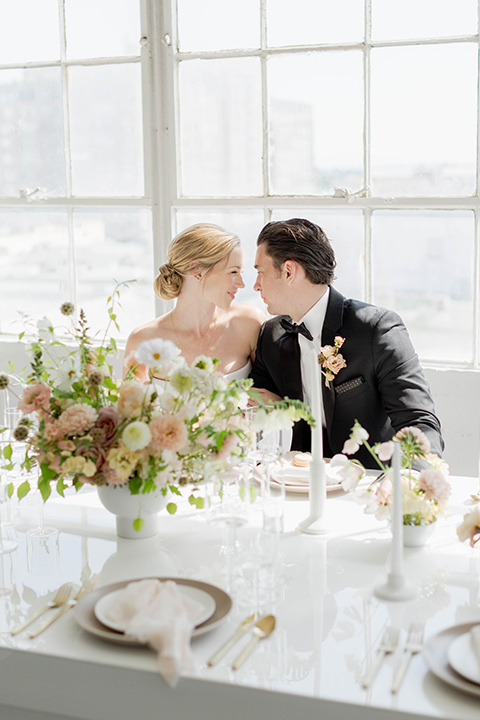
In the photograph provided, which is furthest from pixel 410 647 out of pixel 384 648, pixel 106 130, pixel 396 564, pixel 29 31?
pixel 29 31

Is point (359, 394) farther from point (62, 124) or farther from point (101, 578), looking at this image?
point (62, 124)

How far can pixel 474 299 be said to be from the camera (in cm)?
325

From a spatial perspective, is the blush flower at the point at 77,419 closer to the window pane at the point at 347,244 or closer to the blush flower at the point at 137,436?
the blush flower at the point at 137,436

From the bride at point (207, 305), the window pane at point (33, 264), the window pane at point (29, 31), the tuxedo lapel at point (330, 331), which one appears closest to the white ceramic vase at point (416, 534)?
the tuxedo lapel at point (330, 331)

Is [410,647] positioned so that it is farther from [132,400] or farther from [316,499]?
[132,400]

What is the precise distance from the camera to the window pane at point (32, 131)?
12.8 ft

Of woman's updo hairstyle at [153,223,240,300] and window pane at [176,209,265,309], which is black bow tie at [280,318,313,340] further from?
window pane at [176,209,265,309]

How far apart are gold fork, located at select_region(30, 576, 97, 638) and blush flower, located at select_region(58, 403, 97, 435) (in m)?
0.28

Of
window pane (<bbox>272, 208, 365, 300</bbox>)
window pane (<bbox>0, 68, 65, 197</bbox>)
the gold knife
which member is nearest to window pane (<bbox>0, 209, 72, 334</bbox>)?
window pane (<bbox>0, 68, 65, 197</bbox>)

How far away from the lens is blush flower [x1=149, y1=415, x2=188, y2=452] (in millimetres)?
1687

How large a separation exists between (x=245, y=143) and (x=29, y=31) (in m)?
1.15

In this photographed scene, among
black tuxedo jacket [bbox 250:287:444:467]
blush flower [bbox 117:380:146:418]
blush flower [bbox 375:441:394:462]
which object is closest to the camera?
blush flower [bbox 375:441:394:462]

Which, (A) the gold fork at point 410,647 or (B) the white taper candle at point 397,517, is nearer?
(A) the gold fork at point 410,647

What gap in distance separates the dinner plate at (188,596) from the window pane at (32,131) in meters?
2.73
